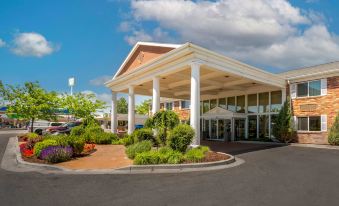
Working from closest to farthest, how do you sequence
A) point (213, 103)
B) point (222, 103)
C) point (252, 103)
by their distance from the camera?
point (252, 103) → point (222, 103) → point (213, 103)

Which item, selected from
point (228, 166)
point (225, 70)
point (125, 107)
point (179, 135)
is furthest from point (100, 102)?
point (125, 107)

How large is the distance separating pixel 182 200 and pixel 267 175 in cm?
413

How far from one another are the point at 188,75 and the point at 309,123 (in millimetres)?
10052

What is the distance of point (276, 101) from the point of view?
24234 millimetres

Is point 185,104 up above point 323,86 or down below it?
below

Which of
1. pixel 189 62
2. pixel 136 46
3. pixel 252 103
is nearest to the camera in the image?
pixel 189 62

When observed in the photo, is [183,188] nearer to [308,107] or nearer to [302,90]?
[308,107]

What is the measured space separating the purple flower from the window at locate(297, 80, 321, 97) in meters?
18.0

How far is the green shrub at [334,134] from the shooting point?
1920 cm

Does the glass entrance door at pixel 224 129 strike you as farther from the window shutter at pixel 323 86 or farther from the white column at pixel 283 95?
the window shutter at pixel 323 86

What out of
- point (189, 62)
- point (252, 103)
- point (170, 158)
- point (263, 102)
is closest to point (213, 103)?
point (252, 103)

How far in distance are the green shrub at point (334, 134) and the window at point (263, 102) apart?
593cm

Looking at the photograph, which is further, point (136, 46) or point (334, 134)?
point (136, 46)

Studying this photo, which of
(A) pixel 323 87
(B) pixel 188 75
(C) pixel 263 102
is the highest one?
(B) pixel 188 75
